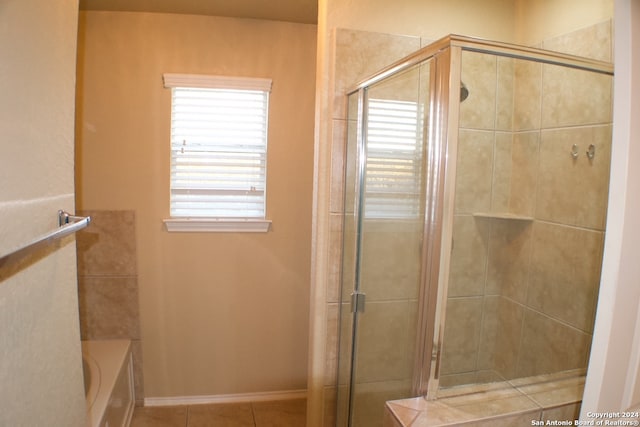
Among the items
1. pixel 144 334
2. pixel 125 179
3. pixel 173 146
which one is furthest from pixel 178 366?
pixel 173 146

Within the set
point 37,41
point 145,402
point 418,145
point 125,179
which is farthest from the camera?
point 145,402

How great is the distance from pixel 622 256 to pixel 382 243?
94 centimetres

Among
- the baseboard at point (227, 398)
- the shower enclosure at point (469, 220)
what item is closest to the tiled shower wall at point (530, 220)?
the shower enclosure at point (469, 220)

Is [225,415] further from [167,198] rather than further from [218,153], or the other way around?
[218,153]

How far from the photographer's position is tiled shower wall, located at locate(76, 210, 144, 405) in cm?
231

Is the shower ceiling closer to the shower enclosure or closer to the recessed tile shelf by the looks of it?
the shower enclosure

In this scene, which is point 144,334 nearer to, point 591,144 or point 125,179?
point 125,179

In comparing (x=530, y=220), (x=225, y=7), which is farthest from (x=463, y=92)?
(x=225, y=7)

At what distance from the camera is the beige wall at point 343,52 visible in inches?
63.7

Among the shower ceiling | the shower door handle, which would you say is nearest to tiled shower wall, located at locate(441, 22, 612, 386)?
the shower door handle

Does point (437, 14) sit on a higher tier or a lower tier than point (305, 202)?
higher

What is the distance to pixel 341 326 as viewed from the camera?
1734 mm

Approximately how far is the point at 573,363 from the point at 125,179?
245 cm

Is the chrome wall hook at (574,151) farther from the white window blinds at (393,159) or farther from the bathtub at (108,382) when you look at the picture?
the bathtub at (108,382)
